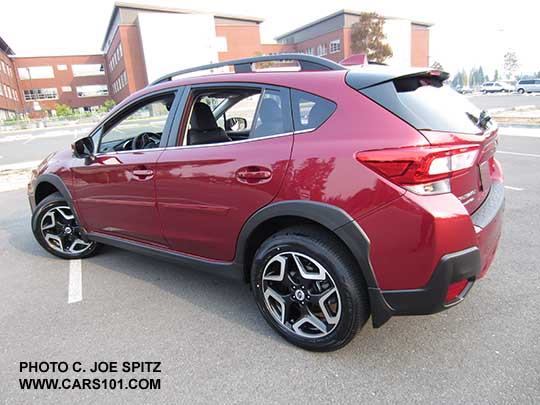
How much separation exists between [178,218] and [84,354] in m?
1.10

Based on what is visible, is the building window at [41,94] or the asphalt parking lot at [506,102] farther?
the building window at [41,94]

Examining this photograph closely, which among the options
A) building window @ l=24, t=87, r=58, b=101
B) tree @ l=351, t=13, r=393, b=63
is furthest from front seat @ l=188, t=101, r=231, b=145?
building window @ l=24, t=87, r=58, b=101

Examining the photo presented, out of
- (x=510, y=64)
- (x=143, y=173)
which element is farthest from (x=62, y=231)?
(x=510, y=64)

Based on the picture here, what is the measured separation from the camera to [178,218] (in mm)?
2918

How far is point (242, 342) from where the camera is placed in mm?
2586

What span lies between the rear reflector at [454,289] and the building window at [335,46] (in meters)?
62.7

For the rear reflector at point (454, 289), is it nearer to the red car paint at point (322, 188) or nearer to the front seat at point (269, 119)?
the red car paint at point (322, 188)

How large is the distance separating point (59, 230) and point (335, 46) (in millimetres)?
62554

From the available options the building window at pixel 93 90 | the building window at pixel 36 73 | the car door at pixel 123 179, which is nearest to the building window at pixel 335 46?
the building window at pixel 93 90

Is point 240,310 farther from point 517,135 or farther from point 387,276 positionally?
point 517,135

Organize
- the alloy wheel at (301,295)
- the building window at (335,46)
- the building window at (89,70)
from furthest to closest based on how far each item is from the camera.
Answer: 1. the building window at (89,70)
2. the building window at (335,46)
3. the alloy wheel at (301,295)

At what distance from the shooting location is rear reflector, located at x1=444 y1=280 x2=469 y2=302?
2.03 metres

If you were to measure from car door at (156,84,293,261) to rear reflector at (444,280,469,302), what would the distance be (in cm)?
109

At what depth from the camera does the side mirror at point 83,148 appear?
3553mm
